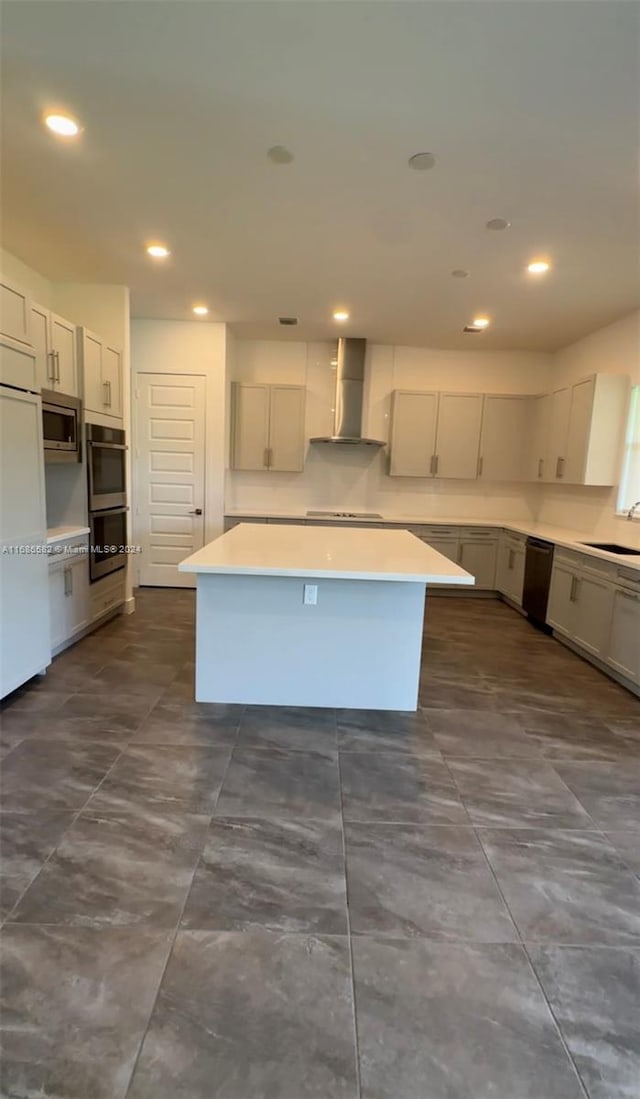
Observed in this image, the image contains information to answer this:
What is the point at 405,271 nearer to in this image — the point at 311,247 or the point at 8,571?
the point at 311,247

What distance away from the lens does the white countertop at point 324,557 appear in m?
2.41

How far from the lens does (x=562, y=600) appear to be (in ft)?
14.1

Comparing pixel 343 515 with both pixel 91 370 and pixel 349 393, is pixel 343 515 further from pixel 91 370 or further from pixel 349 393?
pixel 91 370

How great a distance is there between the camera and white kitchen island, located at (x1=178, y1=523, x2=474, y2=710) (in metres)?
2.81

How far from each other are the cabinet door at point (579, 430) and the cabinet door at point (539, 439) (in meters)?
0.51

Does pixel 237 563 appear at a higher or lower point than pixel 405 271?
lower

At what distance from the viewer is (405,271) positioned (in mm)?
3678

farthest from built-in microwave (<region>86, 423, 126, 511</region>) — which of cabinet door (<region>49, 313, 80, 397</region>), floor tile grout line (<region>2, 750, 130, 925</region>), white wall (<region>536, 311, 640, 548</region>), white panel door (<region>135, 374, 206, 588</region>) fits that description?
white wall (<region>536, 311, 640, 548</region>)

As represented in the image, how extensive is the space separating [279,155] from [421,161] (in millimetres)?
679

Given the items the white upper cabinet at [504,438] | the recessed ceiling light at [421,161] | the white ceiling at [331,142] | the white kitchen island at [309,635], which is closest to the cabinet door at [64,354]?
the white ceiling at [331,142]

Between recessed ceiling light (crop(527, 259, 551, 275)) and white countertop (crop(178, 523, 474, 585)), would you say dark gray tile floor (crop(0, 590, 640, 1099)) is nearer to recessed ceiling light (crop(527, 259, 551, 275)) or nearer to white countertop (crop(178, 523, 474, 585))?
white countertop (crop(178, 523, 474, 585))

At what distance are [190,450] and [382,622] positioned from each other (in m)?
3.49

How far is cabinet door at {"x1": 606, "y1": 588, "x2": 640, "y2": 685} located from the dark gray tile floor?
0.61m

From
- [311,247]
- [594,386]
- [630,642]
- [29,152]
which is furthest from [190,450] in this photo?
[630,642]
